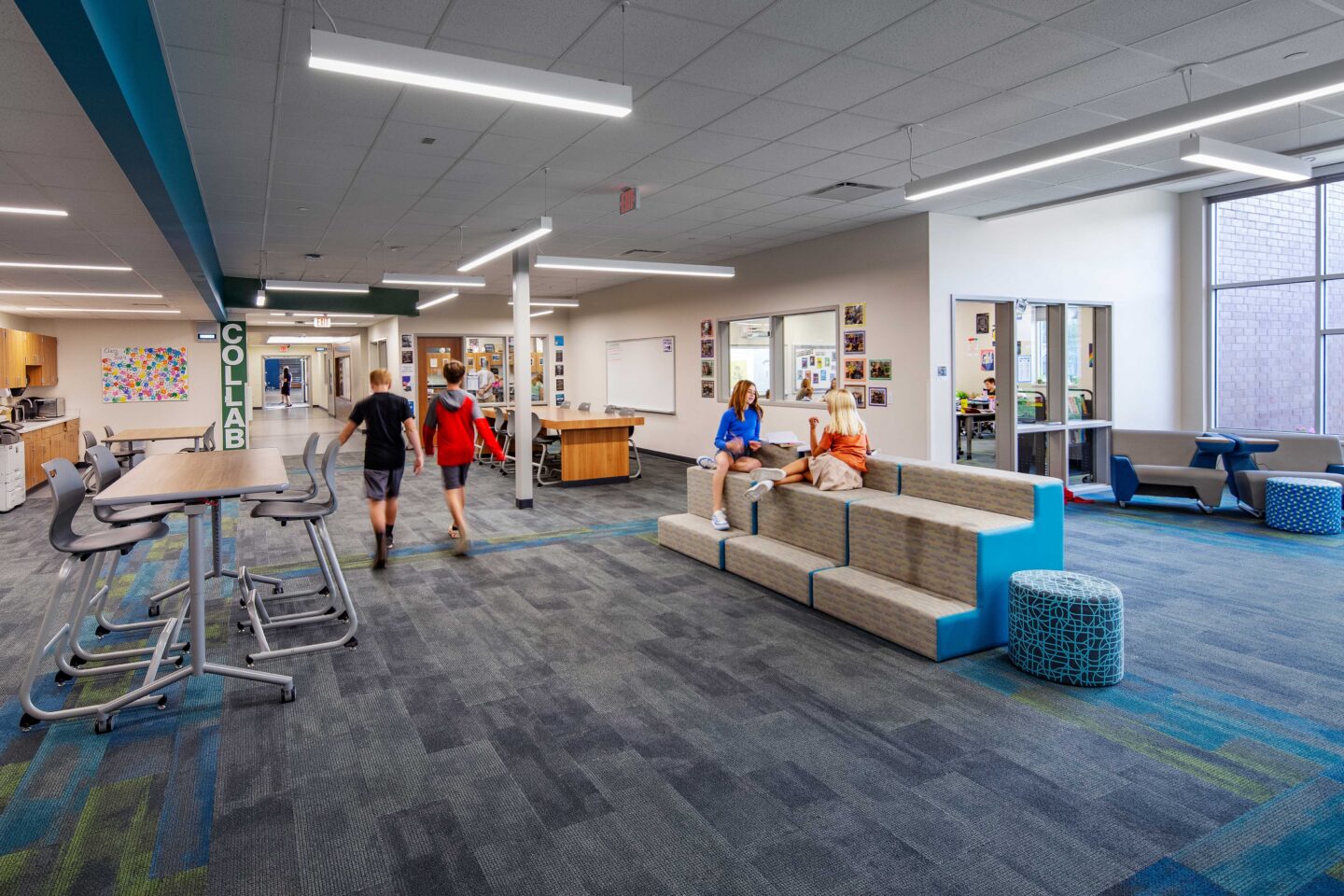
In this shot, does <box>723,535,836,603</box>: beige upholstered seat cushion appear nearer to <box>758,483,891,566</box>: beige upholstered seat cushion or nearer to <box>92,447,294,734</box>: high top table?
<box>758,483,891,566</box>: beige upholstered seat cushion

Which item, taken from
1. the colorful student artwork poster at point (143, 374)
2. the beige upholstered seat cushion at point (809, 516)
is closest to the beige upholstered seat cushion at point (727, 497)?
the beige upholstered seat cushion at point (809, 516)

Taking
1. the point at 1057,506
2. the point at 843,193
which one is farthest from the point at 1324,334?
the point at 1057,506

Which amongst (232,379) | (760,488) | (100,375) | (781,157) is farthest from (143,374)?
(760,488)

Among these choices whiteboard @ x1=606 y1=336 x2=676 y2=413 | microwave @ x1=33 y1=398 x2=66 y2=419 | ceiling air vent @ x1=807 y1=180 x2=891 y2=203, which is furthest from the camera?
whiteboard @ x1=606 y1=336 x2=676 y2=413

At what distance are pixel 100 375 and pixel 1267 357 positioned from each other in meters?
16.7

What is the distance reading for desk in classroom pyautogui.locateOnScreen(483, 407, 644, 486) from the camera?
30.7ft

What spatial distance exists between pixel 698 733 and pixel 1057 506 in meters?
2.32

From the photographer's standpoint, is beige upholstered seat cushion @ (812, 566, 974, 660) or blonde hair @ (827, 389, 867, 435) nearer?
beige upholstered seat cushion @ (812, 566, 974, 660)

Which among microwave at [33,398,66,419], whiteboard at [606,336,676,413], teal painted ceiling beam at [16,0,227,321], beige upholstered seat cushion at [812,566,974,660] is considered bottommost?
beige upholstered seat cushion at [812,566,974,660]

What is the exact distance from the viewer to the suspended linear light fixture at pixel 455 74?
114 inches

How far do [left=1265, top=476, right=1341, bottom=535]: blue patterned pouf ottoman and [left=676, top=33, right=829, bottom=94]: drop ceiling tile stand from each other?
5.47 m

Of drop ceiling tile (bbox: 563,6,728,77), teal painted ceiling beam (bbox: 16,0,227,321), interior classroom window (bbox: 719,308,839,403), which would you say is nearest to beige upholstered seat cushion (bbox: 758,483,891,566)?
drop ceiling tile (bbox: 563,6,728,77)

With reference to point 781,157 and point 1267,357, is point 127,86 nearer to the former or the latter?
point 781,157

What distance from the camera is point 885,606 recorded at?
154 inches
